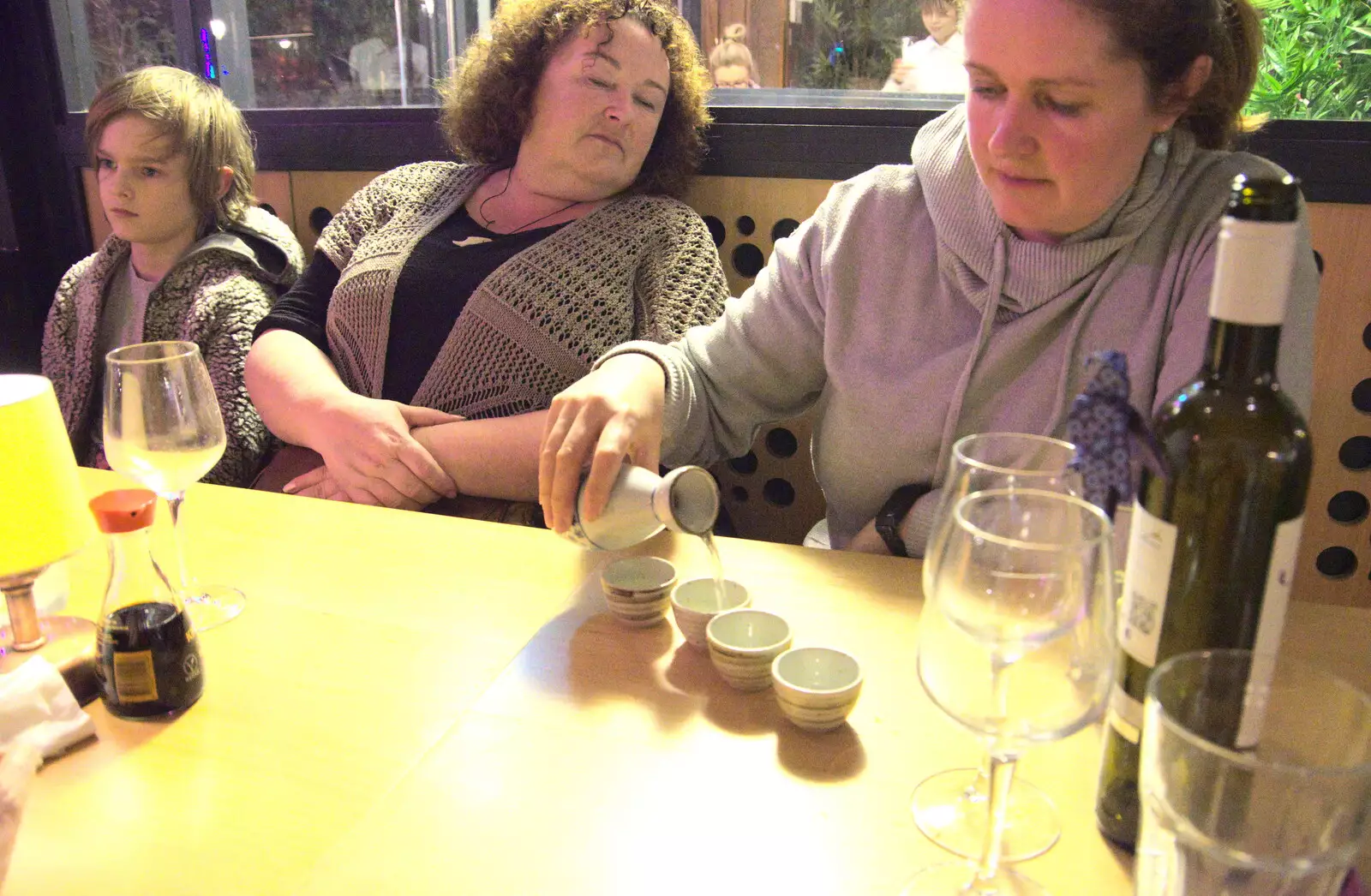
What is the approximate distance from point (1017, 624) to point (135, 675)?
656 millimetres

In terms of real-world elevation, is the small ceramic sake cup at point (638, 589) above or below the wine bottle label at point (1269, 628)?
below

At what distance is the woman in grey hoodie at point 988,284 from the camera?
3.36 feet

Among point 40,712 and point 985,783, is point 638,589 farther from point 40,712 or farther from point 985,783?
point 40,712

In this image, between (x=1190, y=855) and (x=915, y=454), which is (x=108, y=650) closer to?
(x=1190, y=855)

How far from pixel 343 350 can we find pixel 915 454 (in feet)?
3.38

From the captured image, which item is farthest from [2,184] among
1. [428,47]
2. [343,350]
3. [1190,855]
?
[1190,855]

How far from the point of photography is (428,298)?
172 cm

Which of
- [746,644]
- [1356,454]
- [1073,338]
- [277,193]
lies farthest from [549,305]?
[1356,454]

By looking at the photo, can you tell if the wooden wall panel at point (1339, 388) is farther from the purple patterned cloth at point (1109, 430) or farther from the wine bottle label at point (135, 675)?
the wine bottle label at point (135, 675)

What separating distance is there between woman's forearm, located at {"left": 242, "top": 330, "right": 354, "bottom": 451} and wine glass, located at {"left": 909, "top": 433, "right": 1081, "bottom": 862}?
1.11 m

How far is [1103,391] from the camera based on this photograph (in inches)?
21.0

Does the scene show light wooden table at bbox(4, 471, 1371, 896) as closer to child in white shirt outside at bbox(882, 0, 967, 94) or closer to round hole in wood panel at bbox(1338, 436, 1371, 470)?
round hole in wood panel at bbox(1338, 436, 1371, 470)

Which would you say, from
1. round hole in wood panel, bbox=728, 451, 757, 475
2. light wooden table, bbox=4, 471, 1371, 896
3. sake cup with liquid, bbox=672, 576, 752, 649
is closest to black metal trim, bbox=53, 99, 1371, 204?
round hole in wood panel, bbox=728, 451, 757, 475

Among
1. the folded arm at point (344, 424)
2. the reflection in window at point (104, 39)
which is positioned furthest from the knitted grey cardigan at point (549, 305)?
the reflection in window at point (104, 39)
